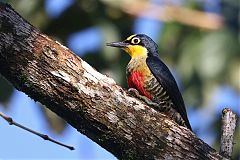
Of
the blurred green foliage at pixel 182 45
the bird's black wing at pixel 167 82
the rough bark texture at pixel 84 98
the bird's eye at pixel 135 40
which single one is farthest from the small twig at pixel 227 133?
the blurred green foliage at pixel 182 45

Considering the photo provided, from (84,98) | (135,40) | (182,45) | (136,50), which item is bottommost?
(84,98)

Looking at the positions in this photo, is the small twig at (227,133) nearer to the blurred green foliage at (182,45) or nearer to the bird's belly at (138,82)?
the bird's belly at (138,82)

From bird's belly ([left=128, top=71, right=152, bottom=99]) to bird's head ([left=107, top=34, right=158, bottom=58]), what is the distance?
352 mm

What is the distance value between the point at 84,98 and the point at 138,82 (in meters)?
1.44

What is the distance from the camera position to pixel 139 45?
5.53 meters

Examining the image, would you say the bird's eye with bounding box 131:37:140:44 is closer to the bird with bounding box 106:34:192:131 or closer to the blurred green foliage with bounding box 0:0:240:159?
the bird with bounding box 106:34:192:131

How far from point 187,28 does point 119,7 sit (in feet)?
2.83

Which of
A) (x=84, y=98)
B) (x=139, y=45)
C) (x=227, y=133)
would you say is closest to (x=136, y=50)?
(x=139, y=45)

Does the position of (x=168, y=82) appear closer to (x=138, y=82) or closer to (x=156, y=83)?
(x=156, y=83)

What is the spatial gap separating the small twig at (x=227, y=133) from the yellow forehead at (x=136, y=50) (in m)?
1.42

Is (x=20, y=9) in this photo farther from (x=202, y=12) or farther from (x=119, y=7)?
(x=202, y=12)

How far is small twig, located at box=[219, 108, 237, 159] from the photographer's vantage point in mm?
3857

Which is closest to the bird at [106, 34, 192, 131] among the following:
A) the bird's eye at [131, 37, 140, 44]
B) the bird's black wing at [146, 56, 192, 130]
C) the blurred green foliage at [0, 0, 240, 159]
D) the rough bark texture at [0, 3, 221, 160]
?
the bird's black wing at [146, 56, 192, 130]

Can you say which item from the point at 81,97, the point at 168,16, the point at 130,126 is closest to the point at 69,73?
the point at 81,97
